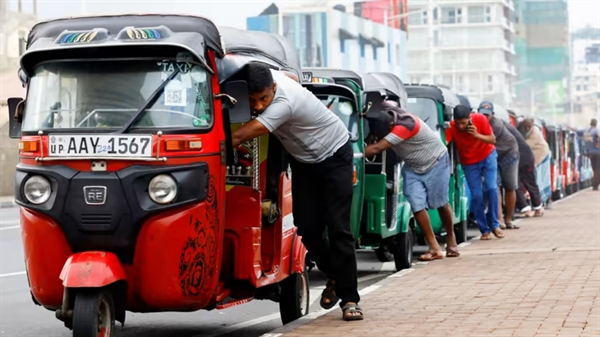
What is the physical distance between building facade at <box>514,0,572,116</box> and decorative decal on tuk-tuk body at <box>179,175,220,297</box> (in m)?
138

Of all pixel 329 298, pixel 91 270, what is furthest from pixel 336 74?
pixel 91 270

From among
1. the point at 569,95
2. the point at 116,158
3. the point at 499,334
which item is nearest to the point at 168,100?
the point at 116,158

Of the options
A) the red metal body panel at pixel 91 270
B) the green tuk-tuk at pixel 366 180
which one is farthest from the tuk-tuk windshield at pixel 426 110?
the red metal body panel at pixel 91 270

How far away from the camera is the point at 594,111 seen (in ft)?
651

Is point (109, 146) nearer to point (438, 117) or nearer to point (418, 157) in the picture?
point (418, 157)

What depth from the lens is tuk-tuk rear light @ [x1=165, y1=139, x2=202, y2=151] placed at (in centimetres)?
786

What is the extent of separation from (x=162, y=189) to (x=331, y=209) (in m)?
1.76

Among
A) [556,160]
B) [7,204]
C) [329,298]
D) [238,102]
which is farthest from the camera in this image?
[556,160]

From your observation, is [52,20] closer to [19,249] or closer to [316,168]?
[316,168]

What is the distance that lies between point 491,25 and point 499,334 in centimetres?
14962

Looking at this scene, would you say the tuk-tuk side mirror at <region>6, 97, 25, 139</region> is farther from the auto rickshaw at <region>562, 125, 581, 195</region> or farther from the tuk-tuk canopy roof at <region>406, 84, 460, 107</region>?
the auto rickshaw at <region>562, 125, 581, 195</region>

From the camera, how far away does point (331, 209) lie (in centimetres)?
925

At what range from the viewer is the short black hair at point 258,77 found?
8398mm

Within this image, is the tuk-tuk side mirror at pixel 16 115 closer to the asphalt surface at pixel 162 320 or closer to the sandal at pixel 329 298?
the asphalt surface at pixel 162 320
